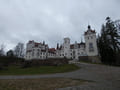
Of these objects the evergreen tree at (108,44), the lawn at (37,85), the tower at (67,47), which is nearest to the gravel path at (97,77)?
the lawn at (37,85)

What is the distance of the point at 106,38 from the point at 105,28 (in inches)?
181

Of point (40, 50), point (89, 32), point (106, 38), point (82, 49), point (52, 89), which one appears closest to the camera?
point (52, 89)

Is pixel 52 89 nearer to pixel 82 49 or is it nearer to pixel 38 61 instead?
pixel 38 61

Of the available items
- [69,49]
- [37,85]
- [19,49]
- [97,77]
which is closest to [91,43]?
[69,49]

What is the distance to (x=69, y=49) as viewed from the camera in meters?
58.5

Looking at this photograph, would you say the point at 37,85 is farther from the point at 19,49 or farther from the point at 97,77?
the point at 19,49

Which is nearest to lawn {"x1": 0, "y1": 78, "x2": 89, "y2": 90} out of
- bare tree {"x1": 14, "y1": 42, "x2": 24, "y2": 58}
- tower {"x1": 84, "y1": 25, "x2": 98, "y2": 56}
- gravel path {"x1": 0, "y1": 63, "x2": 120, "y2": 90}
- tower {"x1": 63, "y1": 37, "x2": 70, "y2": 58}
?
gravel path {"x1": 0, "y1": 63, "x2": 120, "y2": 90}

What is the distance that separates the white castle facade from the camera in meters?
42.7

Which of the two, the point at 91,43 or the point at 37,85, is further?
the point at 91,43

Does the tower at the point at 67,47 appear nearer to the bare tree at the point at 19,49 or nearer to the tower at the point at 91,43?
the tower at the point at 91,43

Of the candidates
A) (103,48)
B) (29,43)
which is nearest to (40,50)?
(29,43)

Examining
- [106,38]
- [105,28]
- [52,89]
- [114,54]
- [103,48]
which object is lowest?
[52,89]

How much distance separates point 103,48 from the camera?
30.8 metres

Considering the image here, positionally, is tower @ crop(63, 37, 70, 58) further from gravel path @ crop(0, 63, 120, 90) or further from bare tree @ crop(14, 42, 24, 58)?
gravel path @ crop(0, 63, 120, 90)
